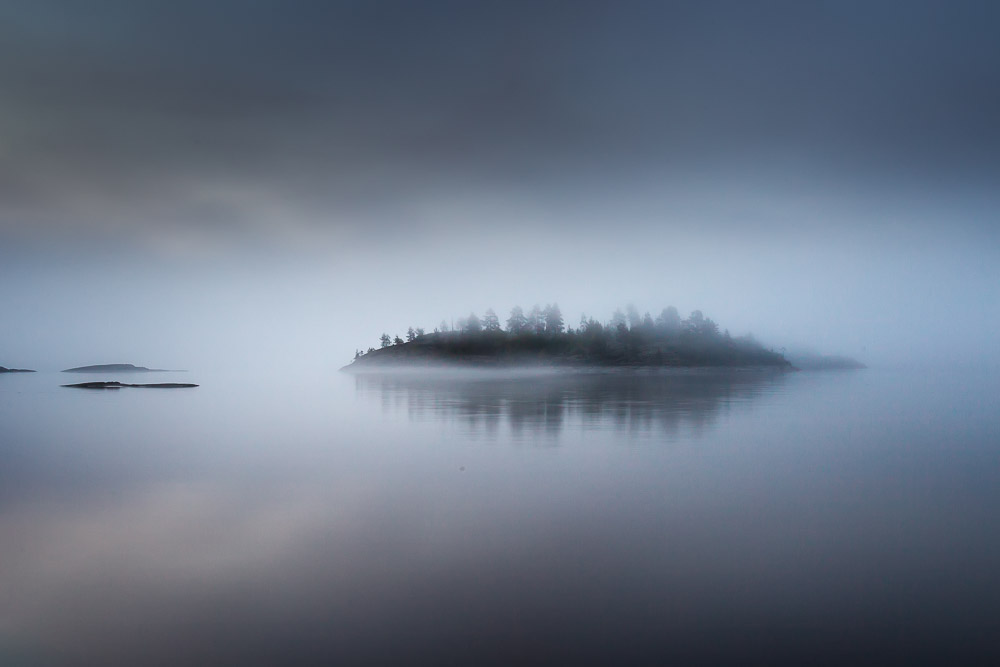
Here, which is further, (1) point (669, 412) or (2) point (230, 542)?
(1) point (669, 412)

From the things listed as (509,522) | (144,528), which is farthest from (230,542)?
(509,522)

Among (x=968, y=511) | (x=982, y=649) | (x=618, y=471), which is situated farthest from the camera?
(x=618, y=471)

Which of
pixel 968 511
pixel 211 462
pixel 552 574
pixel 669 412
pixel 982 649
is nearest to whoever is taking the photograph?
pixel 982 649

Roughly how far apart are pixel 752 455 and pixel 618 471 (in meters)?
6.81

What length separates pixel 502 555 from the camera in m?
10.9

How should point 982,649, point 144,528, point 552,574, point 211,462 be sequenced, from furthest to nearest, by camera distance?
point 211,462, point 144,528, point 552,574, point 982,649

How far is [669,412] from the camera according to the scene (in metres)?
38.7

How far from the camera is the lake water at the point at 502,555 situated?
768 centimetres

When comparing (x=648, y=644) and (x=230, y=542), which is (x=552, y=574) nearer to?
(x=648, y=644)

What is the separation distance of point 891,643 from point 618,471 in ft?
35.8

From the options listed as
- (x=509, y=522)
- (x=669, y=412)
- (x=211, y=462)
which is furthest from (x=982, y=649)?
(x=669, y=412)

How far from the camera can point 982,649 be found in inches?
291

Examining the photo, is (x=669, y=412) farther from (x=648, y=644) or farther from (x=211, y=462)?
(x=648, y=644)

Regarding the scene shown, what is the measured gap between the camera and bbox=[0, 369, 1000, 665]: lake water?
302 inches
